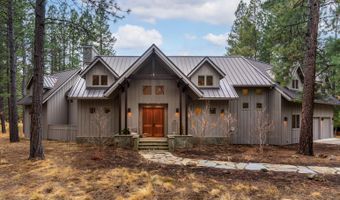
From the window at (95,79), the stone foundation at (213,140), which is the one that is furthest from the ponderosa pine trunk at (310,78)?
the window at (95,79)

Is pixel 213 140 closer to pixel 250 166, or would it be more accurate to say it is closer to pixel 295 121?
pixel 295 121

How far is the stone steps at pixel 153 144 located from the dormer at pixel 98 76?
489 centimetres

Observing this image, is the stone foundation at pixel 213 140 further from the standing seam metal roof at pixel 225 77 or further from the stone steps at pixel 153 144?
the standing seam metal roof at pixel 225 77

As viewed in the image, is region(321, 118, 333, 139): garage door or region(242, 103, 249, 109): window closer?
region(242, 103, 249, 109): window

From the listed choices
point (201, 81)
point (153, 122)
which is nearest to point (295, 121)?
point (201, 81)

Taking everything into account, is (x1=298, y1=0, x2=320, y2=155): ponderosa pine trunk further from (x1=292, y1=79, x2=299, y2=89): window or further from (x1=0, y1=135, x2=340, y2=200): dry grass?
(x1=292, y1=79, x2=299, y2=89): window

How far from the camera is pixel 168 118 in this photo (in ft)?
56.8

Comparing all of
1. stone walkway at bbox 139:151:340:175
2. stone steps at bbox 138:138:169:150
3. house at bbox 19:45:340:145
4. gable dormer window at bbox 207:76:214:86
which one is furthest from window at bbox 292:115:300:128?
stone walkway at bbox 139:151:340:175

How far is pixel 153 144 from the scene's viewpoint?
51.0 ft

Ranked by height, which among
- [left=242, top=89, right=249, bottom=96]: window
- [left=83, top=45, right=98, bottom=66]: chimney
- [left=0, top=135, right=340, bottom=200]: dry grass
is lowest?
[left=0, top=135, right=340, bottom=200]: dry grass

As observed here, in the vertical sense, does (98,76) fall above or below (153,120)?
above

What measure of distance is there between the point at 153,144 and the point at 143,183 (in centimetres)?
790

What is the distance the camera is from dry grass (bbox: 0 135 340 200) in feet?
21.9

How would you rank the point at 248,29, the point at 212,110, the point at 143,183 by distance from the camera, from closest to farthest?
the point at 143,183
the point at 212,110
the point at 248,29
